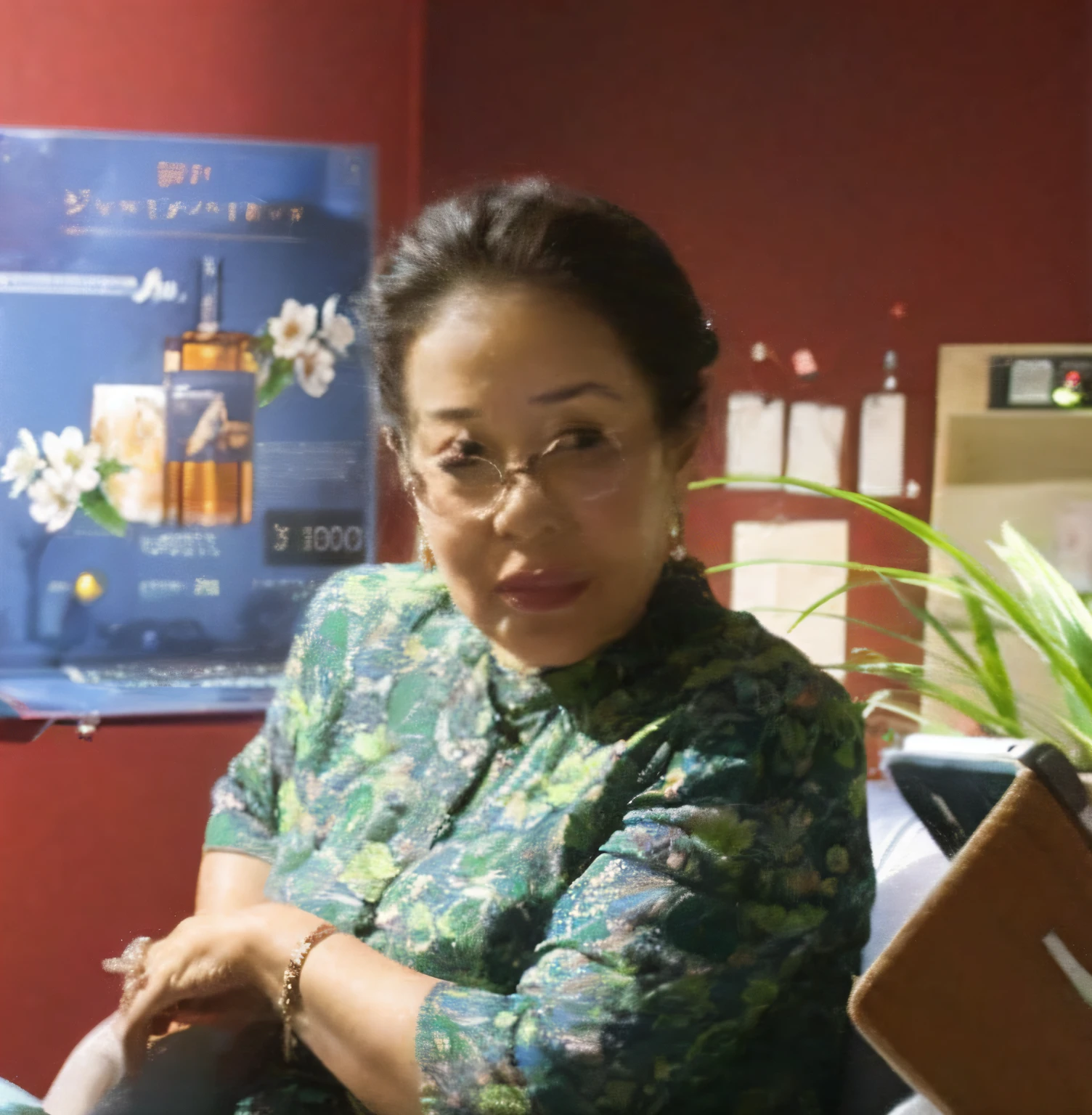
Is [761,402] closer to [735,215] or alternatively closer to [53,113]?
[735,215]

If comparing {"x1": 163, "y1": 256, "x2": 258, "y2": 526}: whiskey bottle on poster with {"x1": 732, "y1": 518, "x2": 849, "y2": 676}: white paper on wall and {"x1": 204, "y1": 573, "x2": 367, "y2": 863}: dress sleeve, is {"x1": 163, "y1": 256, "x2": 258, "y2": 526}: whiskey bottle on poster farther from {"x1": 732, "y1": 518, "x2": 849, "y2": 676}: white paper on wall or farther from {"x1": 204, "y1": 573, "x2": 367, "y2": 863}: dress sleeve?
{"x1": 732, "y1": 518, "x2": 849, "y2": 676}: white paper on wall

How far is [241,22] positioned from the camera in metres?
1.06

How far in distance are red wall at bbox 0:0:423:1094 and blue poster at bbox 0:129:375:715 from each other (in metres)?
0.04

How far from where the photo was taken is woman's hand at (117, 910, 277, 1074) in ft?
2.45

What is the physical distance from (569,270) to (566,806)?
37cm

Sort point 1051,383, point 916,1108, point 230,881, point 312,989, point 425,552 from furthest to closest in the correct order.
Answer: point 1051,383
point 230,881
point 425,552
point 312,989
point 916,1108

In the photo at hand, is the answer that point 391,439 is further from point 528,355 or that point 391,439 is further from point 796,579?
point 796,579

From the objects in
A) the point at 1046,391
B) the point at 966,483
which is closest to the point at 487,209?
the point at 966,483

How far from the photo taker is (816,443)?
1.01 metres

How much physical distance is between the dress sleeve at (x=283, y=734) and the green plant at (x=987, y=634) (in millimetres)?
361

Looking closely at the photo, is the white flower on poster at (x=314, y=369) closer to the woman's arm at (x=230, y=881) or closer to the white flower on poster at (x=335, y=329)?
the white flower on poster at (x=335, y=329)

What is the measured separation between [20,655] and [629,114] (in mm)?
793

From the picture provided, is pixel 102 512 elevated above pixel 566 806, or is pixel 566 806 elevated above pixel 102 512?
pixel 102 512

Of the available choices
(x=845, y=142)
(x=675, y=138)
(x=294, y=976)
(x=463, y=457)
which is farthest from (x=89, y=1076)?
(x=845, y=142)
